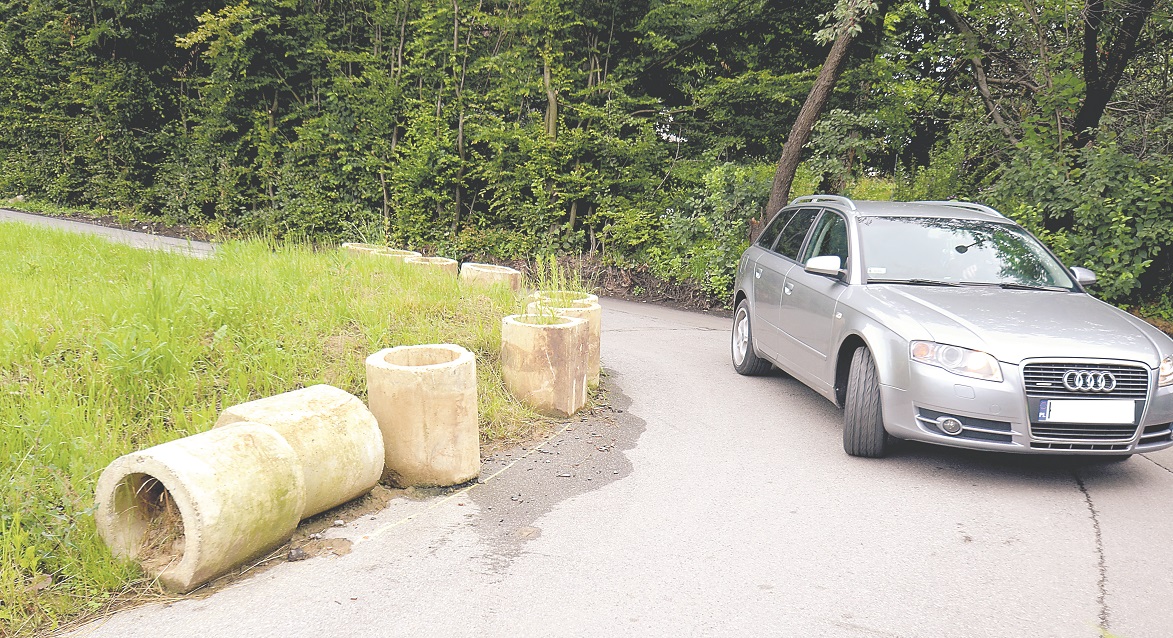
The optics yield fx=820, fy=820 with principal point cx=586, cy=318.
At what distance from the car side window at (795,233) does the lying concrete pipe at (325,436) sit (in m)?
4.30

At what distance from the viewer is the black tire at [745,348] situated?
319 inches

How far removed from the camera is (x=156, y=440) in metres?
4.54

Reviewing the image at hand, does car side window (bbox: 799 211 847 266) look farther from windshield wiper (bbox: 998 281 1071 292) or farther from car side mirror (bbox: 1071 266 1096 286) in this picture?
car side mirror (bbox: 1071 266 1096 286)

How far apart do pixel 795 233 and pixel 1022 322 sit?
105 inches

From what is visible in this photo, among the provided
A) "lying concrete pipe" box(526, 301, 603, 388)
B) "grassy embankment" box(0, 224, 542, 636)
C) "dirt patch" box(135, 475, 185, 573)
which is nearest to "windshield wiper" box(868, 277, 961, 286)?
"lying concrete pipe" box(526, 301, 603, 388)

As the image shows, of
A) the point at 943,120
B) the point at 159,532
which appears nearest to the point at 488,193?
the point at 943,120

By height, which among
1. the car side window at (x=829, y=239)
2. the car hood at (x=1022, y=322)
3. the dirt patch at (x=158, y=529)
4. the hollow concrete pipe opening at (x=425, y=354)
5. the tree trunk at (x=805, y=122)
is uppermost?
the tree trunk at (x=805, y=122)

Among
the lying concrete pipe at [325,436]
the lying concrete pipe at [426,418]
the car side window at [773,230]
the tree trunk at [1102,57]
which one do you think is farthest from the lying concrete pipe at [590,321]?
the tree trunk at [1102,57]

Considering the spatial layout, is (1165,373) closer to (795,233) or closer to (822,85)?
(795,233)

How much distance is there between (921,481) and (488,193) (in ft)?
39.6

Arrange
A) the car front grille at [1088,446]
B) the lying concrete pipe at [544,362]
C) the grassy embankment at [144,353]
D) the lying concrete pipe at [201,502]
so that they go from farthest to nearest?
the lying concrete pipe at [544,362], the car front grille at [1088,446], the grassy embankment at [144,353], the lying concrete pipe at [201,502]

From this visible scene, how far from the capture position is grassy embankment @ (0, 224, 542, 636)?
359cm

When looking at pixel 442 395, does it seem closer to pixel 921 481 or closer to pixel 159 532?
pixel 159 532

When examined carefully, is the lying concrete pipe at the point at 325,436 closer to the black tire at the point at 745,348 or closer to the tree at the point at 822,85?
the black tire at the point at 745,348
